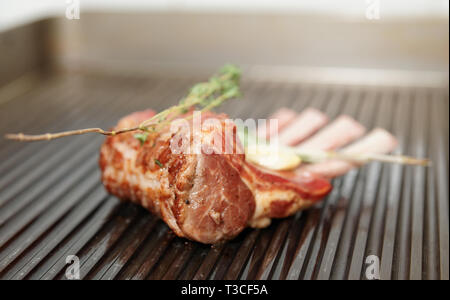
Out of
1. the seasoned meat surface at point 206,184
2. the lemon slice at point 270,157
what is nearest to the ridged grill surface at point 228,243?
the seasoned meat surface at point 206,184

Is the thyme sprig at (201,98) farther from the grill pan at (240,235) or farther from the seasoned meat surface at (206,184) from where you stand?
the grill pan at (240,235)

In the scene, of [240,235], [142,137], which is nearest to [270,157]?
[240,235]

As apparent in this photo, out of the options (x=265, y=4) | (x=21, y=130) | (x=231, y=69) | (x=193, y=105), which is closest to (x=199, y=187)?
(x=193, y=105)

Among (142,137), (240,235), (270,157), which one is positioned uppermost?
(142,137)

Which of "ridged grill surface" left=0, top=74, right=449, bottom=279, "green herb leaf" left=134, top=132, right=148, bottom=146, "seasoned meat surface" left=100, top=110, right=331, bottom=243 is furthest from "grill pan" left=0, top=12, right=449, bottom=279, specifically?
"green herb leaf" left=134, top=132, right=148, bottom=146

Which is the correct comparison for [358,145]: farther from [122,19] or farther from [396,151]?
[122,19]
